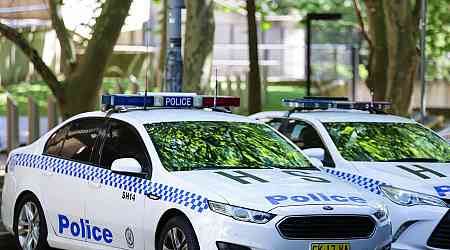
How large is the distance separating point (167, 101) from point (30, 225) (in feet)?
5.55

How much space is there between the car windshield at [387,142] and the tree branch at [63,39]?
15.6 feet

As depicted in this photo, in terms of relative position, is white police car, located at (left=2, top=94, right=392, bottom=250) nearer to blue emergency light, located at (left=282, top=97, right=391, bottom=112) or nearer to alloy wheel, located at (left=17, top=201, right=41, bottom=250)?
alloy wheel, located at (left=17, top=201, right=41, bottom=250)

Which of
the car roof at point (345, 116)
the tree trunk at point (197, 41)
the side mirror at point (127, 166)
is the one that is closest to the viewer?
the side mirror at point (127, 166)

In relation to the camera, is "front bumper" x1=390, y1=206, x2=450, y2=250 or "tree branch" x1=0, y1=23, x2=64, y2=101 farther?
"tree branch" x1=0, y1=23, x2=64, y2=101

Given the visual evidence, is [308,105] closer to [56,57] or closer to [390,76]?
[390,76]

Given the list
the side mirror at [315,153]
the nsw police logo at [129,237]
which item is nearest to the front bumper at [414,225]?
the side mirror at [315,153]

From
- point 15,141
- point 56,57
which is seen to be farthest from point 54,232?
point 56,57

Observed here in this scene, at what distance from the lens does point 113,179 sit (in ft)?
29.0

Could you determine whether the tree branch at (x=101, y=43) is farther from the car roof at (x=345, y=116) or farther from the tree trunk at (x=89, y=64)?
the car roof at (x=345, y=116)

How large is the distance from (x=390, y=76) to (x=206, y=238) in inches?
440

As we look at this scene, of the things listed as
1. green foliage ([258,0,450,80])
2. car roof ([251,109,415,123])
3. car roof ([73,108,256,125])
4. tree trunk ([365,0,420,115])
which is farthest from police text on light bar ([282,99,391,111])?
green foliage ([258,0,450,80])

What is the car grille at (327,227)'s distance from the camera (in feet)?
25.2

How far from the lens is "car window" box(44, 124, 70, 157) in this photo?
32.4 feet

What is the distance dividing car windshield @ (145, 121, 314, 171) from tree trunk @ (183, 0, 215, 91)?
7.18m
